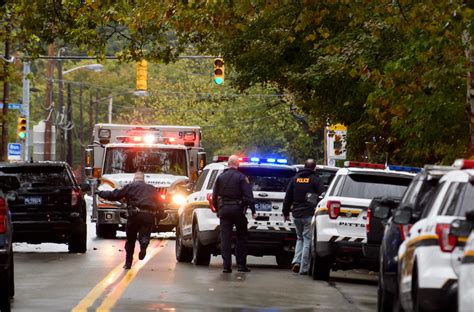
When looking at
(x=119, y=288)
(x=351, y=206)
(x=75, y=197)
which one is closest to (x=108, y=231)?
(x=75, y=197)

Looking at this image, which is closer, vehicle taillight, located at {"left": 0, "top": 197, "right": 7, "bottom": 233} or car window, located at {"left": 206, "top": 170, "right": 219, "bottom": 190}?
vehicle taillight, located at {"left": 0, "top": 197, "right": 7, "bottom": 233}

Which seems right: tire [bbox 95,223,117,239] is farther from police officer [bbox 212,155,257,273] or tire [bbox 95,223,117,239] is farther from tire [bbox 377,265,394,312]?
tire [bbox 377,265,394,312]

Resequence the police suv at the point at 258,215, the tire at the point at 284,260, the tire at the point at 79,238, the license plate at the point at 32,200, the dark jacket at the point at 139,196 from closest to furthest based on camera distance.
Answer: the police suv at the point at 258,215
the dark jacket at the point at 139,196
the tire at the point at 284,260
the license plate at the point at 32,200
the tire at the point at 79,238

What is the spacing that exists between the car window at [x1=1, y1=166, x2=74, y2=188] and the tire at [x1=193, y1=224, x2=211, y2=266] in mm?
3889

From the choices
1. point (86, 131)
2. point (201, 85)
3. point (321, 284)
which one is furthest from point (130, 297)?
point (86, 131)

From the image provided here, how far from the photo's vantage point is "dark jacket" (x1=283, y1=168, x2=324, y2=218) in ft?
76.2

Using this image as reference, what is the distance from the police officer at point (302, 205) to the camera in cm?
2323

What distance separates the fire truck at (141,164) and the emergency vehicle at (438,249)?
21.4 m

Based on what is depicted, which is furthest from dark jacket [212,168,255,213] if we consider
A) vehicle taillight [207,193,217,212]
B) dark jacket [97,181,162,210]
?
dark jacket [97,181,162,210]

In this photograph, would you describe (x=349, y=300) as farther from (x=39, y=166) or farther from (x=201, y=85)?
(x=201, y=85)

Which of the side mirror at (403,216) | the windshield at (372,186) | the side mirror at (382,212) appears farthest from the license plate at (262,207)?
the side mirror at (403,216)

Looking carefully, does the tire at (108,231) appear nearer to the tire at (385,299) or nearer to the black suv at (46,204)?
the black suv at (46,204)

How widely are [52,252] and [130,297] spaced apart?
1138cm

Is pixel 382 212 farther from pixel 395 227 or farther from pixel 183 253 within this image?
pixel 183 253
